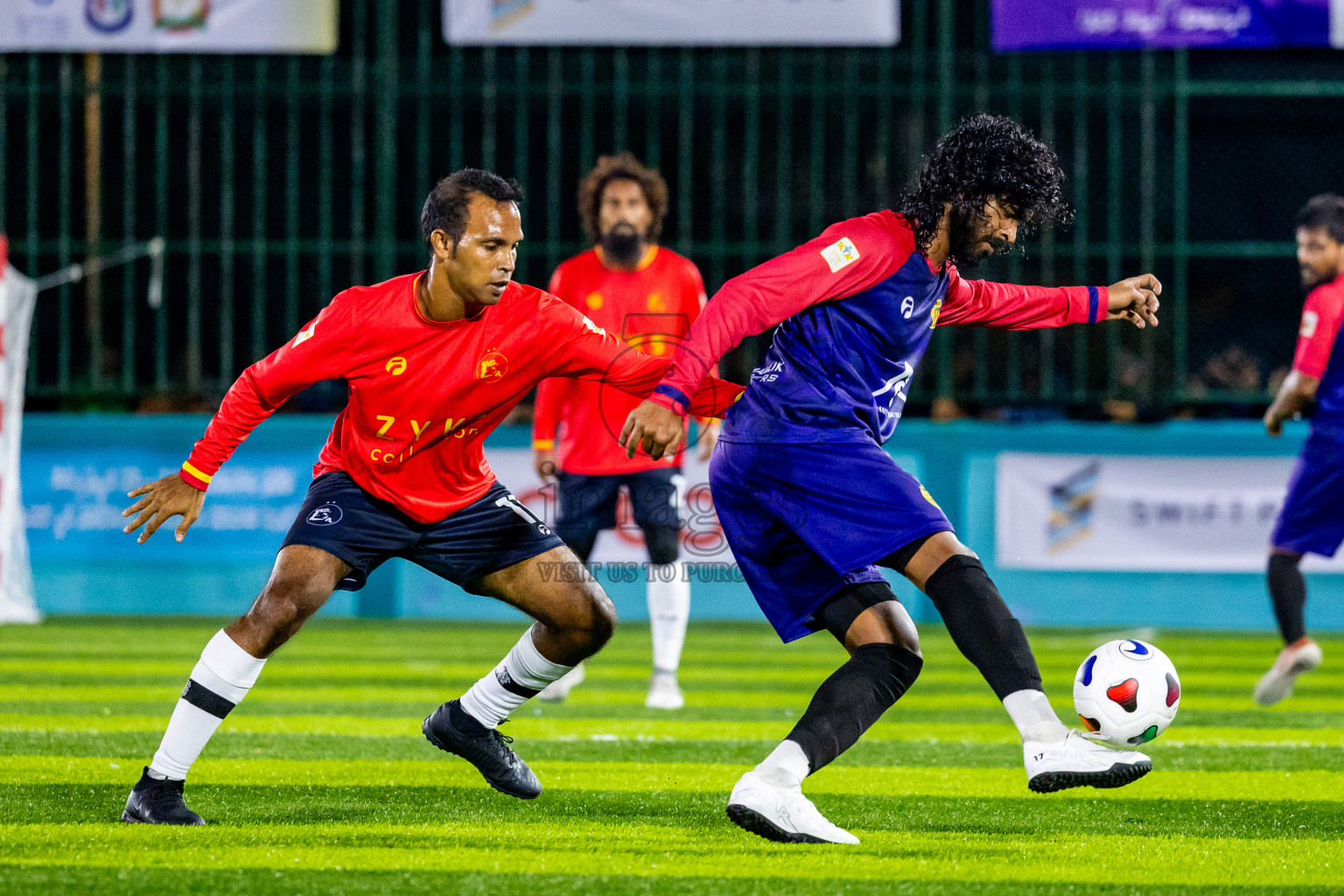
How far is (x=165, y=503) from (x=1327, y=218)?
18.0ft

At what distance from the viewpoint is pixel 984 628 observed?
386 centimetres

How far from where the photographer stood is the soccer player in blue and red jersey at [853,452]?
388 cm

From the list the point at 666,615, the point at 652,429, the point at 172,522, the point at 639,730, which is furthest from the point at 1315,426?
the point at 172,522

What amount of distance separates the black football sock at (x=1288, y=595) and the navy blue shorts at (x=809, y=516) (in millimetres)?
3751

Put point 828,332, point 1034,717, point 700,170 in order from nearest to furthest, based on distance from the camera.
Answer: point 1034,717
point 828,332
point 700,170

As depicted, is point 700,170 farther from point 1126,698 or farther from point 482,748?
point 1126,698

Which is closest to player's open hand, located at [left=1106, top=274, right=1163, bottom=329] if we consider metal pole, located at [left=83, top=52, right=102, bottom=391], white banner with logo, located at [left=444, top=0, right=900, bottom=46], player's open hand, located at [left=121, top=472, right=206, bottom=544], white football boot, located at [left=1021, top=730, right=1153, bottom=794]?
white football boot, located at [left=1021, top=730, right=1153, bottom=794]

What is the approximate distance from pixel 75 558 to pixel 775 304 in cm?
860

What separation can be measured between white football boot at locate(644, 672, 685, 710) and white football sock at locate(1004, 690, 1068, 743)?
11.2 feet

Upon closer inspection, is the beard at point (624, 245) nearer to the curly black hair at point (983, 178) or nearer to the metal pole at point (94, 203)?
the curly black hair at point (983, 178)

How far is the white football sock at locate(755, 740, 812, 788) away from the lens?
392 cm

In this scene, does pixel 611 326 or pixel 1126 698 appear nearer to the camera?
pixel 1126 698

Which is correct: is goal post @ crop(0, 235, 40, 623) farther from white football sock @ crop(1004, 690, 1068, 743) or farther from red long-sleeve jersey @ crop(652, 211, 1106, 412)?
white football sock @ crop(1004, 690, 1068, 743)

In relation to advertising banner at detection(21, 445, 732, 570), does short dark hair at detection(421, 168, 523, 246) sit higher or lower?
higher
